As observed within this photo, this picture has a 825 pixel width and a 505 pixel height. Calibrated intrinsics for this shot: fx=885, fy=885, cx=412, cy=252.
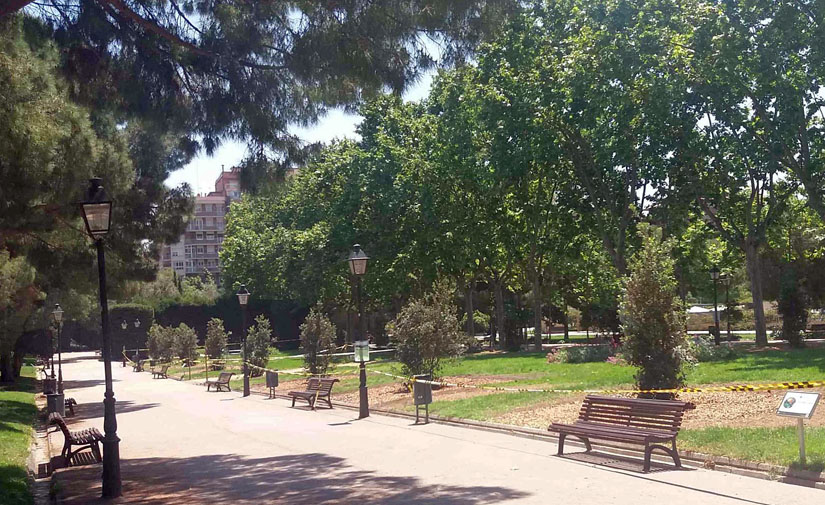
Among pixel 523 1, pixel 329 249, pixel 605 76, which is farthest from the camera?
pixel 329 249

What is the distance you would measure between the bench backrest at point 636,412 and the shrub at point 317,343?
20.2 meters

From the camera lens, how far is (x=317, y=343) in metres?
32.3

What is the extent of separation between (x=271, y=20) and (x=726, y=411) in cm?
973

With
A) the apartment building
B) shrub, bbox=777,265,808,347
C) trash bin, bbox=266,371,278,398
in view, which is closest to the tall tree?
trash bin, bbox=266,371,278,398

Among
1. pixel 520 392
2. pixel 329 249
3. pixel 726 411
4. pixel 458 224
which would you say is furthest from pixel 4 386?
pixel 726 411

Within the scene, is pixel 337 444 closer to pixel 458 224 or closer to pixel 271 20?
pixel 271 20

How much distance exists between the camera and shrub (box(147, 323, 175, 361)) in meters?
55.0

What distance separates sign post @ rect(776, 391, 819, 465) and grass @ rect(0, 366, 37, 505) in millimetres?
9279

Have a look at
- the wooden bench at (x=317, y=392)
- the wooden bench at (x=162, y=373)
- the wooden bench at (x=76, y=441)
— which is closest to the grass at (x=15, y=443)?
the wooden bench at (x=76, y=441)

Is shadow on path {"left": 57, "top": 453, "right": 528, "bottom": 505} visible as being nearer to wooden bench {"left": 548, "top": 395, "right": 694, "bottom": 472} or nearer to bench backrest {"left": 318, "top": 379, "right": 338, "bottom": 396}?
wooden bench {"left": 548, "top": 395, "right": 694, "bottom": 472}

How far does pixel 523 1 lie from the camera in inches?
441

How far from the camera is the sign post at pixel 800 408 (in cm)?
988

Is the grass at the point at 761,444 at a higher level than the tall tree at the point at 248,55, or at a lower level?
lower

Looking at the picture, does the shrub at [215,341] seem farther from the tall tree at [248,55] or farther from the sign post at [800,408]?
the sign post at [800,408]
